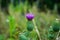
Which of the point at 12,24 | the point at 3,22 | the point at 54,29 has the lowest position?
the point at 3,22

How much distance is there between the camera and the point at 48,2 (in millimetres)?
6707

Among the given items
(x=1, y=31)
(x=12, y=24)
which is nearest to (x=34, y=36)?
(x=12, y=24)

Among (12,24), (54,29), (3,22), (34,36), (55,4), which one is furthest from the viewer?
(55,4)

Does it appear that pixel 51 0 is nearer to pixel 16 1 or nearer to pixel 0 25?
pixel 16 1

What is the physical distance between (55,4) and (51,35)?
5106mm

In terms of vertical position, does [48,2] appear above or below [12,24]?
below

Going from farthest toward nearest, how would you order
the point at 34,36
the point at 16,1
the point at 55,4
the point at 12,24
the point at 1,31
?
the point at 55,4
the point at 16,1
the point at 1,31
the point at 12,24
the point at 34,36

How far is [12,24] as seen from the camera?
2770mm

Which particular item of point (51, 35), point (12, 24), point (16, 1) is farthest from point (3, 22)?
point (51, 35)

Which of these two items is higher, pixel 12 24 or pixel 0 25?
pixel 12 24

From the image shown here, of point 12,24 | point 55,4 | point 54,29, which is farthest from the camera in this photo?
point 55,4

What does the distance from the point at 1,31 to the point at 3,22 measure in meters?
0.55

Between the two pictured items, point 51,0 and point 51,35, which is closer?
point 51,35

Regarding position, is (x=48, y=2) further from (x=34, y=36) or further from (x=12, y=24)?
(x=34, y=36)
